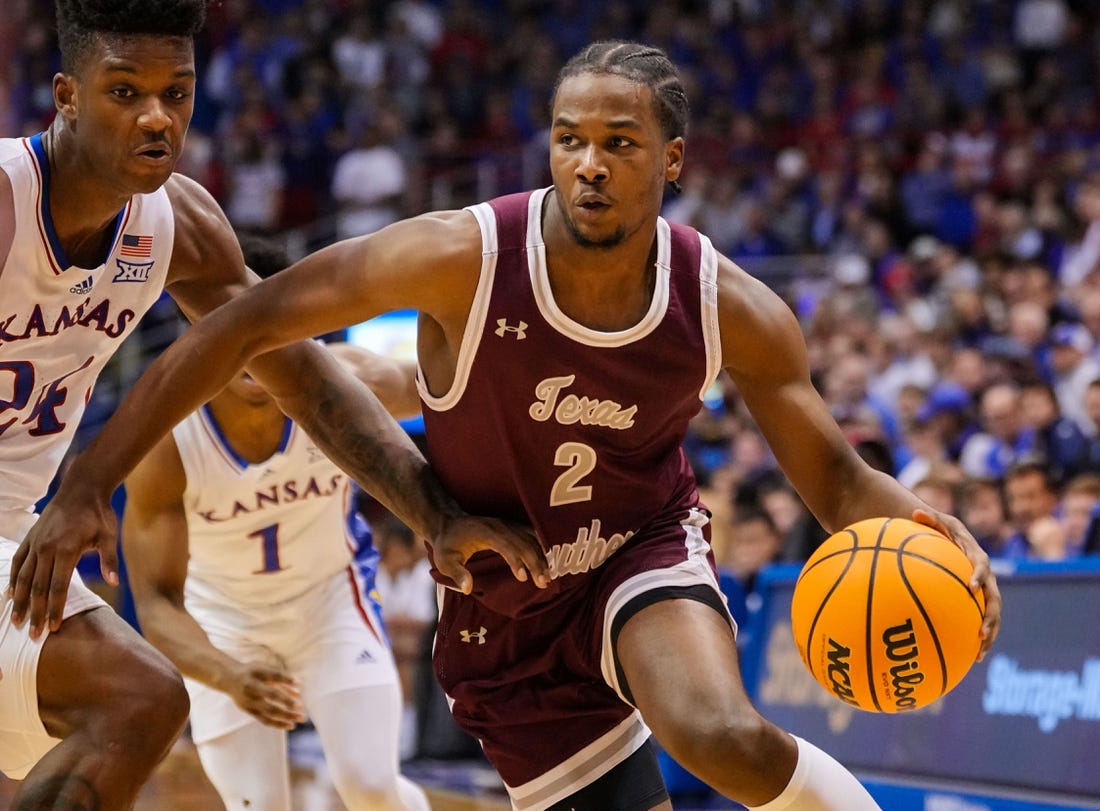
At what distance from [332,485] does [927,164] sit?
32.5ft

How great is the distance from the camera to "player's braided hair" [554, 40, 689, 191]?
12.6ft

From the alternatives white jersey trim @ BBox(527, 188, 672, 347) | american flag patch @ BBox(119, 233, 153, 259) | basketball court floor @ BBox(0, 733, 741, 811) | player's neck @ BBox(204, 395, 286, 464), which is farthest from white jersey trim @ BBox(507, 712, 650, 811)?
basketball court floor @ BBox(0, 733, 741, 811)

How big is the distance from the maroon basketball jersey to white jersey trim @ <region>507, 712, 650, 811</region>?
43 centimetres

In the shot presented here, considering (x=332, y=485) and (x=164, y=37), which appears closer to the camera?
(x=164, y=37)

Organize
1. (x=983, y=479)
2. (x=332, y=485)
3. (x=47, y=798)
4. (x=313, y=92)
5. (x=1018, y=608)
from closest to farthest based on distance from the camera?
(x=47, y=798), (x=332, y=485), (x=1018, y=608), (x=983, y=479), (x=313, y=92)

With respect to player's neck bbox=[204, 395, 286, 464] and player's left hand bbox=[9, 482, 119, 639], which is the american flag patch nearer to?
player's left hand bbox=[9, 482, 119, 639]

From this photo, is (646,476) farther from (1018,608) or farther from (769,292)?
(1018,608)

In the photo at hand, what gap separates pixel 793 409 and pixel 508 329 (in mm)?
744

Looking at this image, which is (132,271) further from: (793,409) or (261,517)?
(261,517)

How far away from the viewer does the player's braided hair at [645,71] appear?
3834 mm

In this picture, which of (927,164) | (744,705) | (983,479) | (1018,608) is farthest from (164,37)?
(927,164)

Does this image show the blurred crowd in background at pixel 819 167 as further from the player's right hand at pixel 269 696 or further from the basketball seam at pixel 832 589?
the player's right hand at pixel 269 696

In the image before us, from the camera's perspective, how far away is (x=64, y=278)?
12.3ft

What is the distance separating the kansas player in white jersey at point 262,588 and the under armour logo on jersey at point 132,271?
4.12 feet
